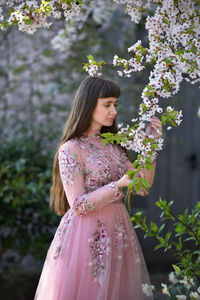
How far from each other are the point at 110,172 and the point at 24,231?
5.95 feet

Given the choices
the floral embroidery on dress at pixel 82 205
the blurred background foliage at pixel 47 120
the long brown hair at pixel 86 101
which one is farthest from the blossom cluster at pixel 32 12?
the blurred background foliage at pixel 47 120

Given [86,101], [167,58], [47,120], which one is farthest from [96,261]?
[47,120]

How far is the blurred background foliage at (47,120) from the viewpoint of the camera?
3.54 meters

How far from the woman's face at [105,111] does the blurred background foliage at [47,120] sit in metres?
1.47

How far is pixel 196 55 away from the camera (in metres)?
1.79

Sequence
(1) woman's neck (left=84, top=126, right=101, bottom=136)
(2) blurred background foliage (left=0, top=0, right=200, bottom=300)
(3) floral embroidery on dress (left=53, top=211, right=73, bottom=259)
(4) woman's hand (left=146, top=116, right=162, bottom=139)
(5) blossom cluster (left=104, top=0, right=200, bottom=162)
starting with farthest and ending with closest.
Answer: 1. (2) blurred background foliage (left=0, top=0, right=200, bottom=300)
2. (1) woman's neck (left=84, top=126, right=101, bottom=136)
3. (3) floral embroidery on dress (left=53, top=211, right=73, bottom=259)
4. (4) woman's hand (left=146, top=116, right=162, bottom=139)
5. (5) blossom cluster (left=104, top=0, right=200, bottom=162)

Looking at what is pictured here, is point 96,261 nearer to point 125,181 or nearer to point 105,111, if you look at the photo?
point 125,181

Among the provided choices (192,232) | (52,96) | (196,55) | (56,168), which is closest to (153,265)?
(52,96)

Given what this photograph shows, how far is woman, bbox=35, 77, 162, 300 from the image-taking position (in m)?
1.83

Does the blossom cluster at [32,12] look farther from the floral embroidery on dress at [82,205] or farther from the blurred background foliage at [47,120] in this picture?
the blurred background foliage at [47,120]

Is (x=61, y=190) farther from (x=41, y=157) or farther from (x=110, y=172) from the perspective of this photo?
(x=41, y=157)

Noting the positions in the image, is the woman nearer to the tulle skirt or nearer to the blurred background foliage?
the tulle skirt

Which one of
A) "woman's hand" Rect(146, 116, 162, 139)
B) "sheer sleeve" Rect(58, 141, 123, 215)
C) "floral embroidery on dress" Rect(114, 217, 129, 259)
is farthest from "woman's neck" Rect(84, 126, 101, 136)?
"floral embroidery on dress" Rect(114, 217, 129, 259)

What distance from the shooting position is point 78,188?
187 centimetres
